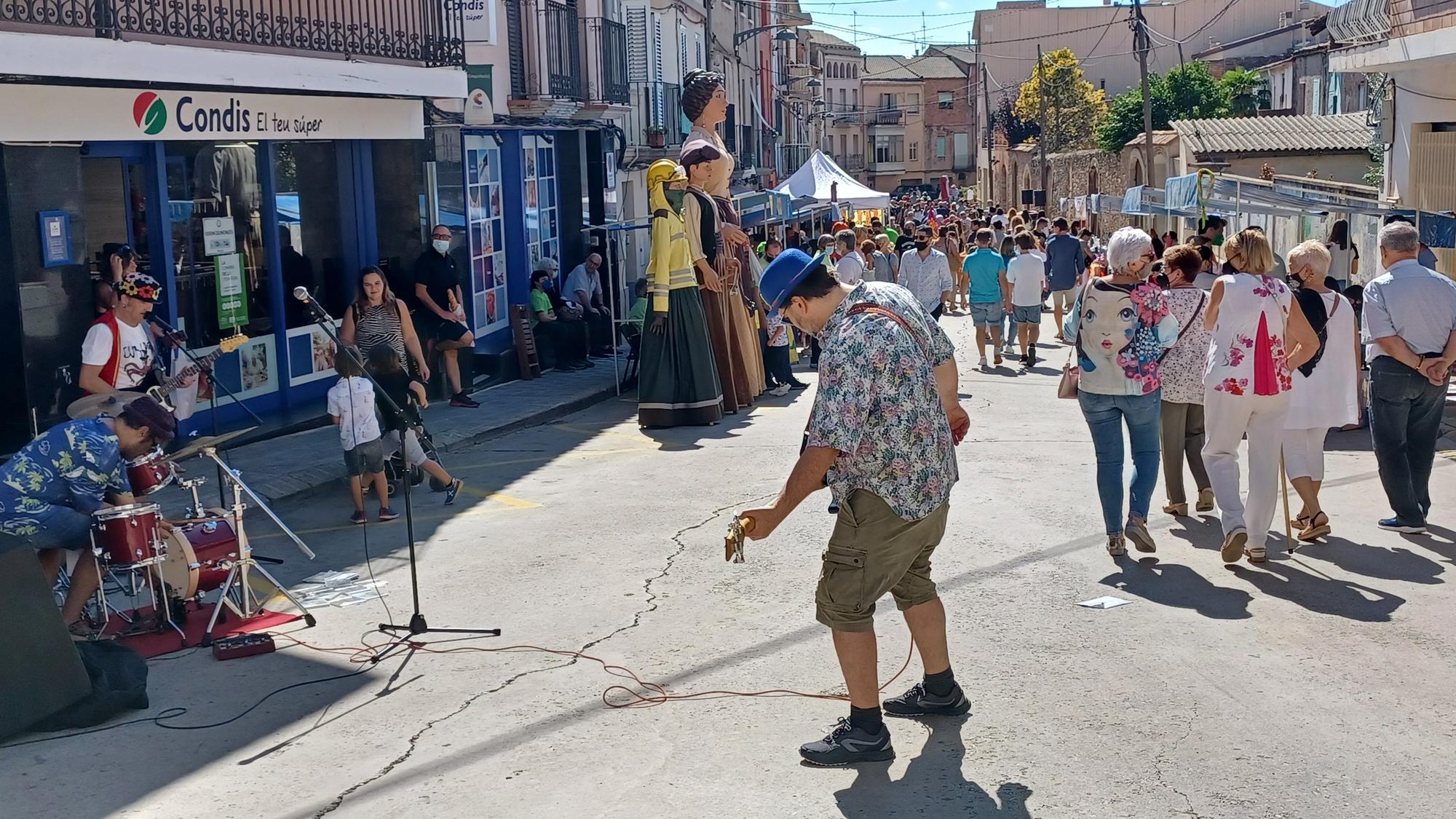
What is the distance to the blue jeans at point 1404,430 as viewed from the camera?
8.70 m

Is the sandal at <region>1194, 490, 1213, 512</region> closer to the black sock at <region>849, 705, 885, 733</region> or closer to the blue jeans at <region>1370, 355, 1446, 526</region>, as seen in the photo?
the blue jeans at <region>1370, 355, 1446, 526</region>

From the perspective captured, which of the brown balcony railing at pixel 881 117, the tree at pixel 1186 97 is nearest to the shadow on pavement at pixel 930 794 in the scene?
the tree at pixel 1186 97

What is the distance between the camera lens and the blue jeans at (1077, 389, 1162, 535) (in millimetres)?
8109

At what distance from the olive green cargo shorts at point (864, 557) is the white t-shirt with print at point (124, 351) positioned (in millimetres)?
5703

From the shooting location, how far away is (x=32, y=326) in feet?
35.1

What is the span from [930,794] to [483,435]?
8.70 m

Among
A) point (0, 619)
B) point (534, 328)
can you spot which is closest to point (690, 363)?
point (534, 328)

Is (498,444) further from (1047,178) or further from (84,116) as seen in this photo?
(1047,178)

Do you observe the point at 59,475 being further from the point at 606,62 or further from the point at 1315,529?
the point at 606,62

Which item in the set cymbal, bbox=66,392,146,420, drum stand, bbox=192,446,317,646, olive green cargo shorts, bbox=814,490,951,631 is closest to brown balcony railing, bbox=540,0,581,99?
cymbal, bbox=66,392,146,420

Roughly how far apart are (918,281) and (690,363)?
6.01 meters

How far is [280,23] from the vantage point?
12.9 metres

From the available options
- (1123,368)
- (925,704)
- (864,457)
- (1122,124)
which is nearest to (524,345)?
(1123,368)

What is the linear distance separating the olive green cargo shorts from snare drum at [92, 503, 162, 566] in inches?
130
